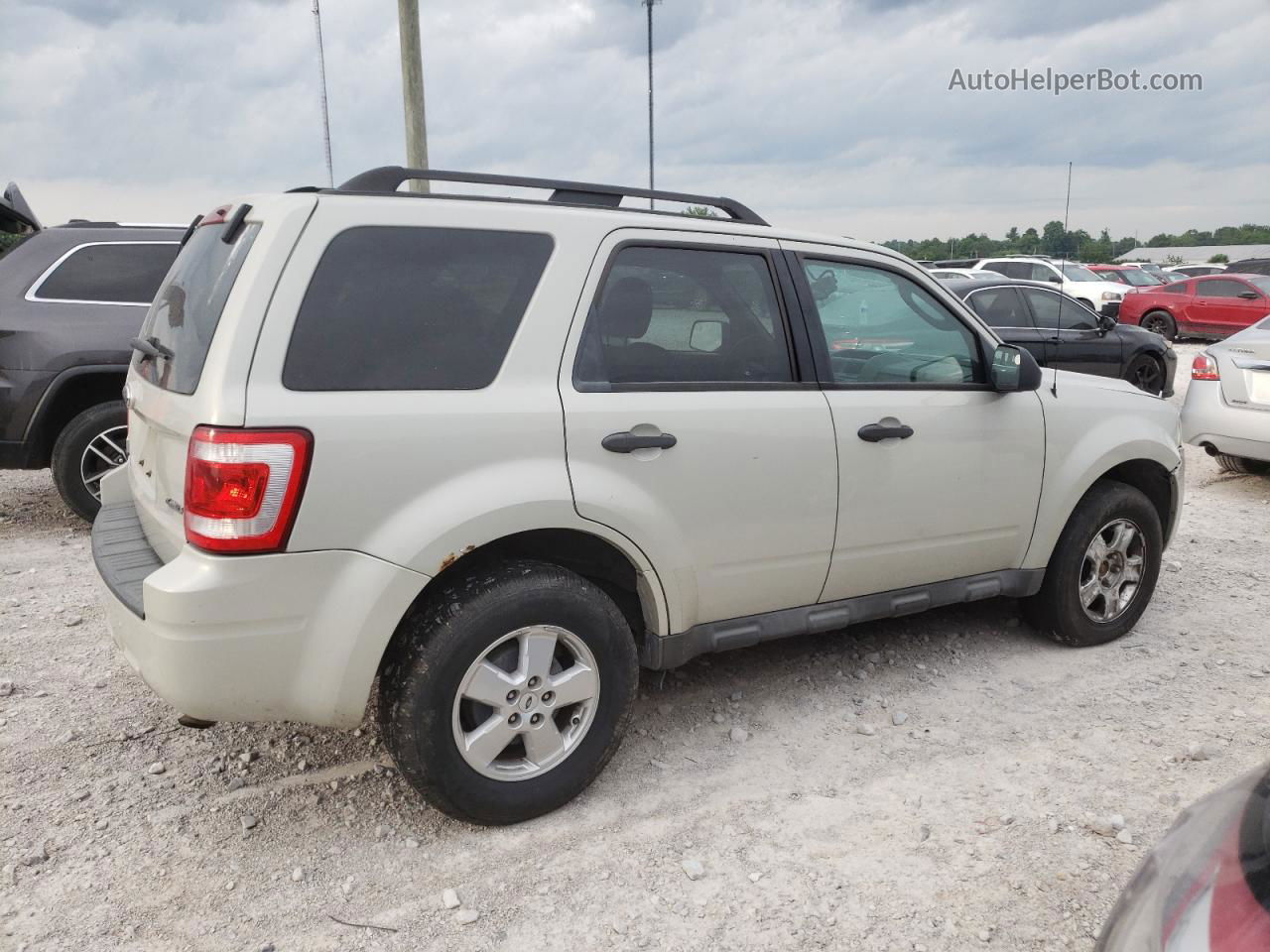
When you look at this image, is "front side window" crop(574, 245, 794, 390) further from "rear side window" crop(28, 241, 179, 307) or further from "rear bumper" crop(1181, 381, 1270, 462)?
"rear bumper" crop(1181, 381, 1270, 462)

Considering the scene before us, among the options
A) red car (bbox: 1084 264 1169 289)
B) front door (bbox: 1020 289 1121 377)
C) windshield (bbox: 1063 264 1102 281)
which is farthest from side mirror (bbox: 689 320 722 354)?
red car (bbox: 1084 264 1169 289)

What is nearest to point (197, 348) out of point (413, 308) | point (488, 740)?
point (413, 308)

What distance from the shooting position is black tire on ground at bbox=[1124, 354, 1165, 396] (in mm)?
11602

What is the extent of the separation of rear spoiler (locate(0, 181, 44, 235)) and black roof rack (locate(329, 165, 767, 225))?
417 centimetres

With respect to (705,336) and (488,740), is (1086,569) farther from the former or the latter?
(488,740)

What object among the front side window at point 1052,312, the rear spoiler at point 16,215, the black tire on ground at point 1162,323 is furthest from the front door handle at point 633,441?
the black tire on ground at point 1162,323

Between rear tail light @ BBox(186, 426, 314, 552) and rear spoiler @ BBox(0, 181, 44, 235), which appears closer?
rear tail light @ BBox(186, 426, 314, 552)

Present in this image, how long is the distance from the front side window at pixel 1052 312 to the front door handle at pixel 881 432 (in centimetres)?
842

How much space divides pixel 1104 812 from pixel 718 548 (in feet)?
4.66

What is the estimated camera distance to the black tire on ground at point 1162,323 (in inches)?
775

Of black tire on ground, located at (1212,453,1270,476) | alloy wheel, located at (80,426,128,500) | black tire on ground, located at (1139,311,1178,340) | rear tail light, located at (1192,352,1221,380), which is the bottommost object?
black tire on ground, located at (1212,453,1270,476)

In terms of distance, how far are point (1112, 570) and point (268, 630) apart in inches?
140

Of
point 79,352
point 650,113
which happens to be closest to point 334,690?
point 79,352

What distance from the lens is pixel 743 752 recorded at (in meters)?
3.50
